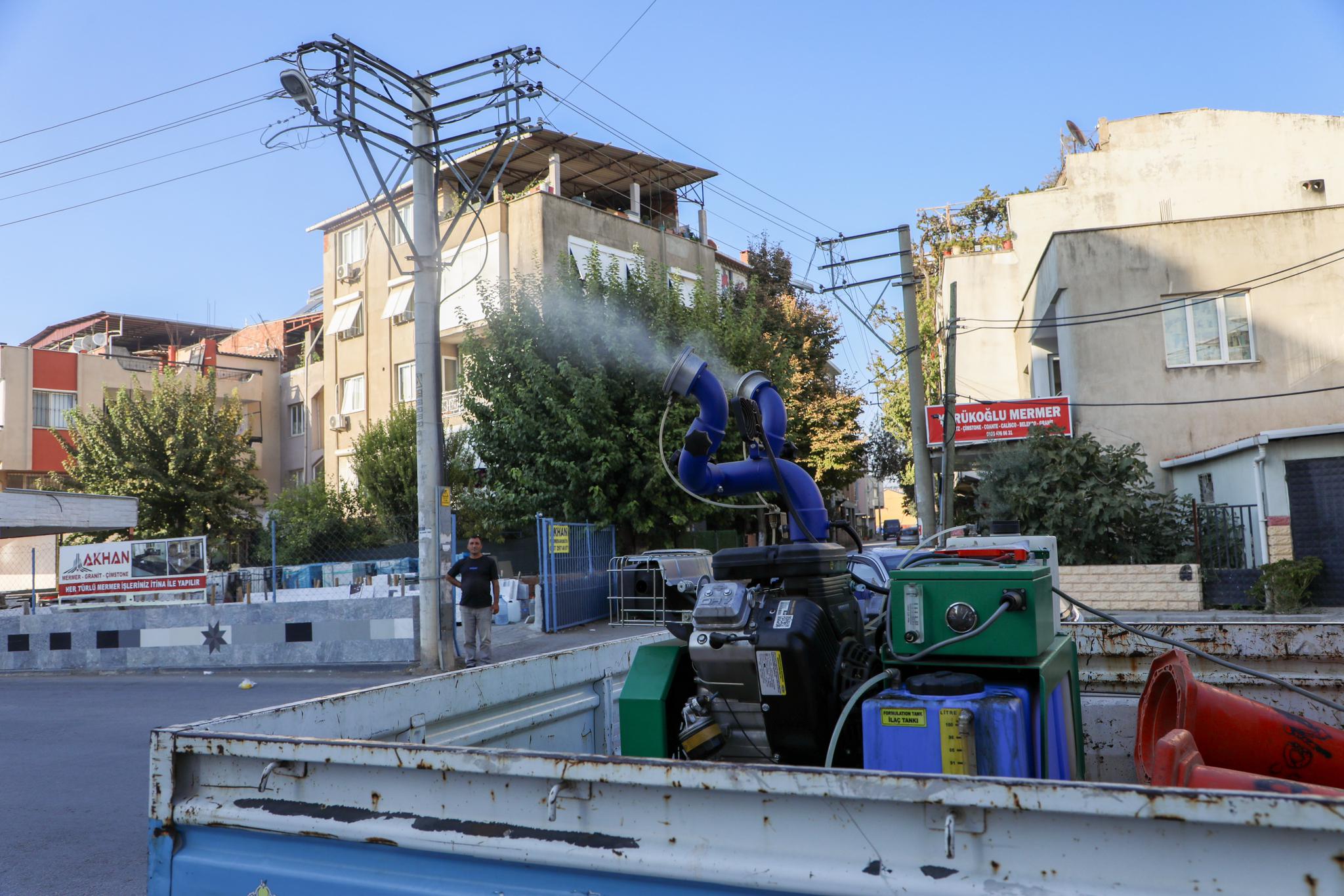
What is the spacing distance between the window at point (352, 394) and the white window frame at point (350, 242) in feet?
13.3

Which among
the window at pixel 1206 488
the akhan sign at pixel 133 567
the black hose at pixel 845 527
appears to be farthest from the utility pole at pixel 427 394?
the window at pixel 1206 488

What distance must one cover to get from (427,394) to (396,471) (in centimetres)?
1532

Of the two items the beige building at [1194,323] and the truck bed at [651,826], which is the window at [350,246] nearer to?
the beige building at [1194,323]

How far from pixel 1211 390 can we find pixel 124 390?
99.1 ft

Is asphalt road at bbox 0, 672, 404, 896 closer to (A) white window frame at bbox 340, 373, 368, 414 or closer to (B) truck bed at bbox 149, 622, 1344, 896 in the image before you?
(B) truck bed at bbox 149, 622, 1344, 896

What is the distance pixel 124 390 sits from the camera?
30.4m

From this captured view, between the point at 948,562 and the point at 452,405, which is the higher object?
the point at 452,405

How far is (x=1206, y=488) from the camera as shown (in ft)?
64.2

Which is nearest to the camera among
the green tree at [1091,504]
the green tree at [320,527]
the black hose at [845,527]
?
the black hose at [845,527]

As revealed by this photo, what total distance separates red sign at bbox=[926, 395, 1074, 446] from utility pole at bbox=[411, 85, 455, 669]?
1285cm

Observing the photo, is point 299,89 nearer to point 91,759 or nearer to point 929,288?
point 91,759

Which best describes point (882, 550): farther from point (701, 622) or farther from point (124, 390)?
point (124, 390)

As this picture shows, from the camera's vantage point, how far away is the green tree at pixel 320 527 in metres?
26.7

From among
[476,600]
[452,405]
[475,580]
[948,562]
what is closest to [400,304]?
[452,405]
